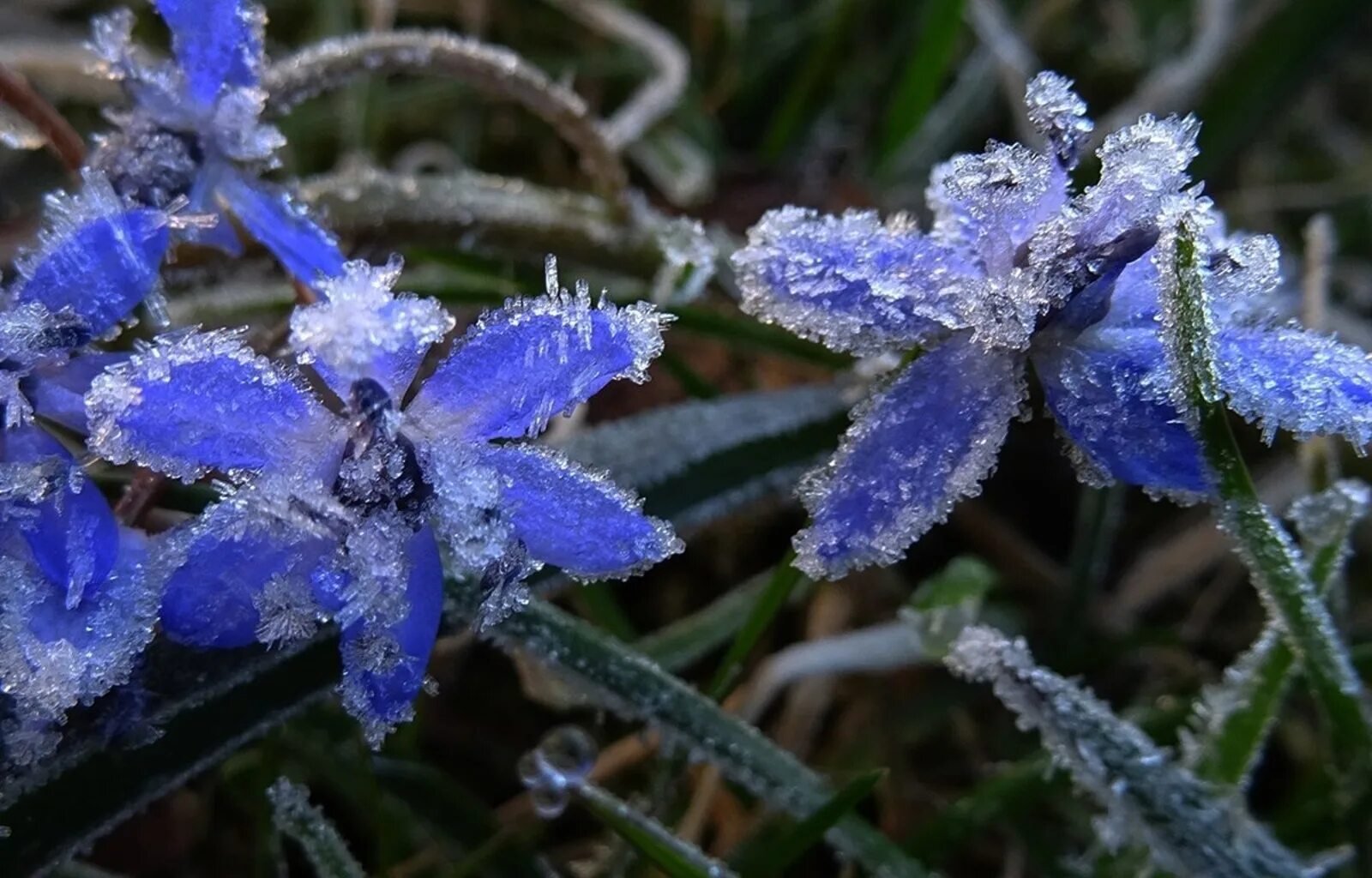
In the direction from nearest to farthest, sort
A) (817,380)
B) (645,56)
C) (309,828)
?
(309,828) < (817,380) < (645,56)

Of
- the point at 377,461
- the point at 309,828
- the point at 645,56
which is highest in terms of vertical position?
the point at 645,56

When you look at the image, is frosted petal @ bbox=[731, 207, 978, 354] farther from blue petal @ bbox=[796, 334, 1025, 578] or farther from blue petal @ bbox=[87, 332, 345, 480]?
blue petal @ bbox=[87, 332, 345, 480]

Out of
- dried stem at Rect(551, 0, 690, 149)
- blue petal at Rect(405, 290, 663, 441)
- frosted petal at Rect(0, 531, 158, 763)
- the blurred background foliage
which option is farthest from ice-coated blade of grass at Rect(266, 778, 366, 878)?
dried stem at Rect(551, 0, 690, 149)

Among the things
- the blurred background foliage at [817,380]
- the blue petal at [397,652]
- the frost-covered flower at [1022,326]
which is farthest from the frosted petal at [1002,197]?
the blurred background foliage at [817,380]

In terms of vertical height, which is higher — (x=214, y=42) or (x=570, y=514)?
(x=214, y=42)

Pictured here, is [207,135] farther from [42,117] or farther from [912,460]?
[912,460]

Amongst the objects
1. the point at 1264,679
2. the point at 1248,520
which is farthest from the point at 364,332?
the point at 1264,679

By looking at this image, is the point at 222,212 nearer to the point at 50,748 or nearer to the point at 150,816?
the point at 50,748

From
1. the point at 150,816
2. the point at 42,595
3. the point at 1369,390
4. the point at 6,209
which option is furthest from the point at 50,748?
the point at 6,209
